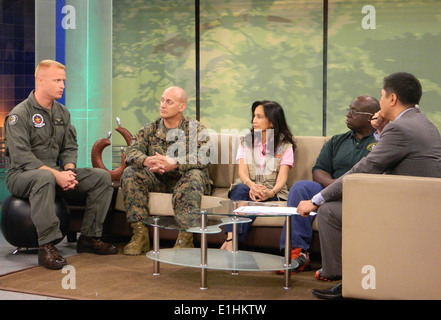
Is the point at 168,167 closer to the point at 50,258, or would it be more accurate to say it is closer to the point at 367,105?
the point at 50,258

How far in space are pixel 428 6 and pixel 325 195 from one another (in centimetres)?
357

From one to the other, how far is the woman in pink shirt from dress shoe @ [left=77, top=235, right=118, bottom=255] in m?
0.91

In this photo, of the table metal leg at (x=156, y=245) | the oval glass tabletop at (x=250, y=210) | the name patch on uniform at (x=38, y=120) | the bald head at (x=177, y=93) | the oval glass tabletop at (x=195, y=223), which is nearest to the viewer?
the oval glass tabletop at (x=250, y=210)

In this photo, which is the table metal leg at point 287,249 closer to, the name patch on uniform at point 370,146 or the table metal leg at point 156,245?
the table metal leg at point 156,245

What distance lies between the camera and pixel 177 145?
4.84 m

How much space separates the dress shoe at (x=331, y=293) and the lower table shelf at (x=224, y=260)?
0.23 metres

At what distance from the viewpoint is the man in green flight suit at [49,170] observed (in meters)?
4.25

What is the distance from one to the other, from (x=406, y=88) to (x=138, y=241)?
2155 millimetres

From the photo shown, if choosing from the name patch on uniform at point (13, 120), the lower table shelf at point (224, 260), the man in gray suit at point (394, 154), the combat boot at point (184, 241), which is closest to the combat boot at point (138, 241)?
the combat boot at point (184, 241)

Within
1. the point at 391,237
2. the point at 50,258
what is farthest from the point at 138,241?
the point at 391,237

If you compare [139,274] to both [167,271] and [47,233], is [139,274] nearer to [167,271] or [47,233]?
[167,271]

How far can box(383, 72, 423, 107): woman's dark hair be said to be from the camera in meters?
3.36

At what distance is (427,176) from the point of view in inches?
128

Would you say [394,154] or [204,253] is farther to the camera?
[204,253]
